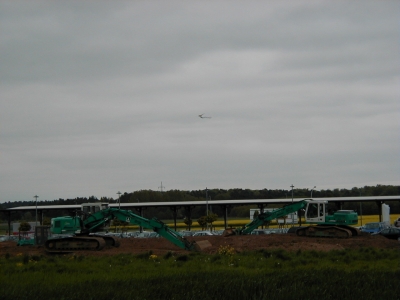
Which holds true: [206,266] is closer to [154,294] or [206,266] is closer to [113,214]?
[154,294]

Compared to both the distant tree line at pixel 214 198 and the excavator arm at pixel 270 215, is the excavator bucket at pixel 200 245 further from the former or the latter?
the distant tree line at pixel 214 198

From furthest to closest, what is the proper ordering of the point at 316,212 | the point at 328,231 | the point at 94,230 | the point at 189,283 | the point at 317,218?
the point at 316,212 < the point at 317,218 < the point at 328,231 < the point at 94,230 < the point at 189,283

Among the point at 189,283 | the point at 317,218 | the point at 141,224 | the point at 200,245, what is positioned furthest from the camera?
the point at 317,218

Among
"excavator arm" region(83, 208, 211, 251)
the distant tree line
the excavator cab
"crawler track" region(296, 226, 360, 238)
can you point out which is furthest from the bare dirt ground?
the distant tree line

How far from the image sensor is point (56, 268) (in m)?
22.0

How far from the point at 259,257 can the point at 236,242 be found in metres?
9.98

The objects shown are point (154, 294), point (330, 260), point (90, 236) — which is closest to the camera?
point (154, 294)

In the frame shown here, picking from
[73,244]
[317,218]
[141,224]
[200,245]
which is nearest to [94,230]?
[73,244]

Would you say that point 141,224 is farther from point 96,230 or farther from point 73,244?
point 73,244

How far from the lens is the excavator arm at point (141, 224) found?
111ft

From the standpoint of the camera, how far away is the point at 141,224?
35.3m

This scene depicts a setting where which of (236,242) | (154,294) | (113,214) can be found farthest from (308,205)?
(154,294)

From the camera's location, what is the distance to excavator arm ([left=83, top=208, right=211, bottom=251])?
111ft

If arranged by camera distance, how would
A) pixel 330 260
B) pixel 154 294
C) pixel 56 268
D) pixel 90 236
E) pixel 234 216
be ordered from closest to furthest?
pixel 154 294, pixel 56 268, pixel 330 260, pixel 90 236, pixel 234 216
